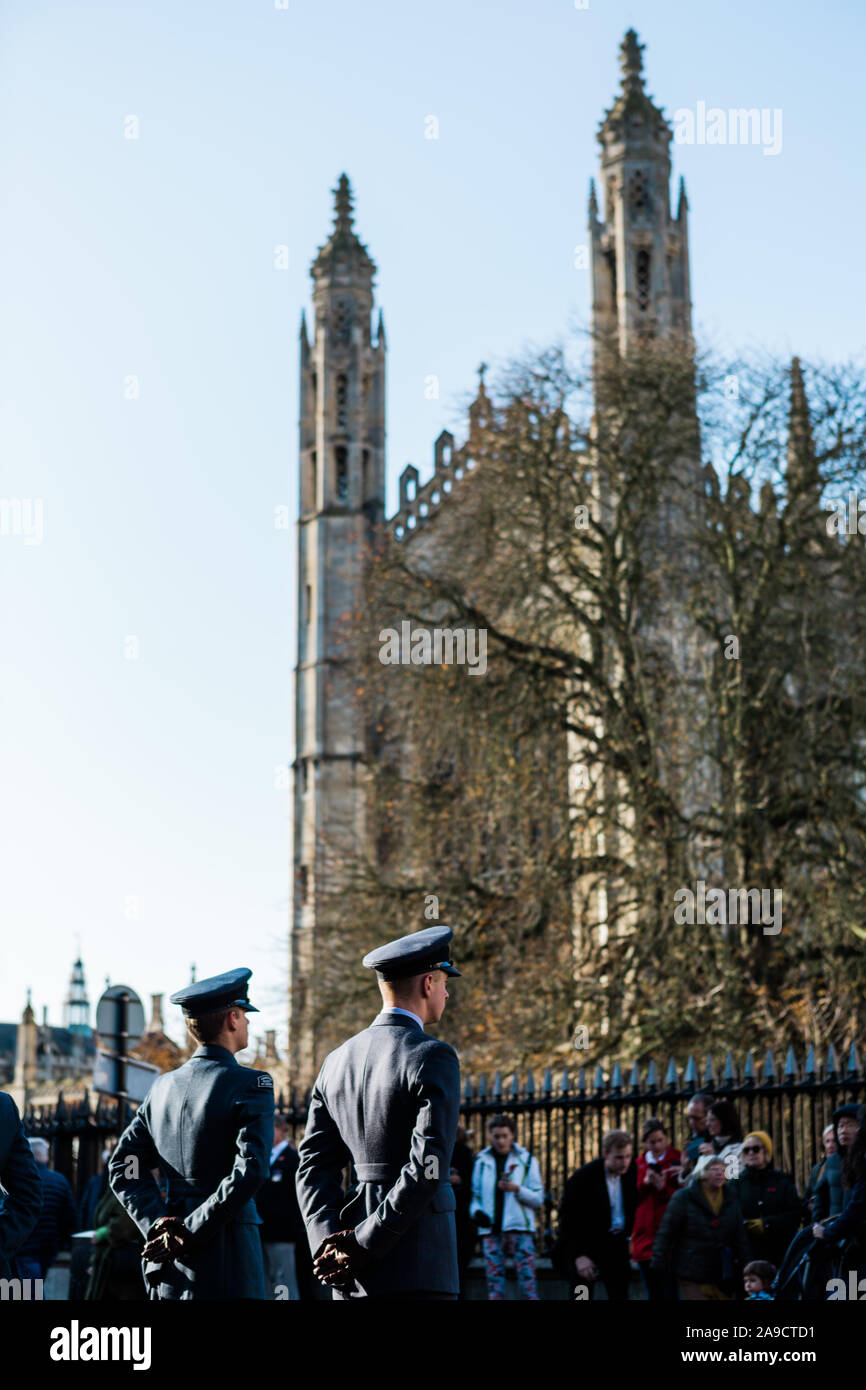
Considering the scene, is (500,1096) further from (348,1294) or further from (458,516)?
(458,516)

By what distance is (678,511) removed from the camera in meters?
24.4

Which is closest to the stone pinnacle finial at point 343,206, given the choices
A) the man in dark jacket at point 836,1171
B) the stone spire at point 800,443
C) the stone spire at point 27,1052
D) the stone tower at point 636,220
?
the stone tower at point 636,220

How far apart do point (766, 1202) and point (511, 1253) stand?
1957 mm

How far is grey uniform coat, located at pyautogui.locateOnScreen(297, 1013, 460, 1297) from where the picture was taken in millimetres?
5000

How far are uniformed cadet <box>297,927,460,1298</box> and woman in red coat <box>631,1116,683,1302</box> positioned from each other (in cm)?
563

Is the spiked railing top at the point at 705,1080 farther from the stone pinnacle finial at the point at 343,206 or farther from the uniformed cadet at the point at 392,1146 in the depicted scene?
the stone pinnacle finial at the point at 343,206

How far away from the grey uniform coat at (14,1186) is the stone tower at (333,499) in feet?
112

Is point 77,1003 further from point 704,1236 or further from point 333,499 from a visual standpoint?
point 704,1236

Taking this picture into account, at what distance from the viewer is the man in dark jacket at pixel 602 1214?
11008 millimetres

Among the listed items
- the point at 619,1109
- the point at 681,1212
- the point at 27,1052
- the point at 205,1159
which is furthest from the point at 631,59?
the point at 27,1052

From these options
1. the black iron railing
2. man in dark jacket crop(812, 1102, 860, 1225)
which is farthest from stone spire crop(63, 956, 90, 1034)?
man in dark jacket crop(812, 1102, 860, 1225)

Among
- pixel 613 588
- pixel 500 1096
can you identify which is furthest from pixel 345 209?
pixel 500 1096

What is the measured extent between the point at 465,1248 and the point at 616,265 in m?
23.8

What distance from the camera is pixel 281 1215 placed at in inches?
493
